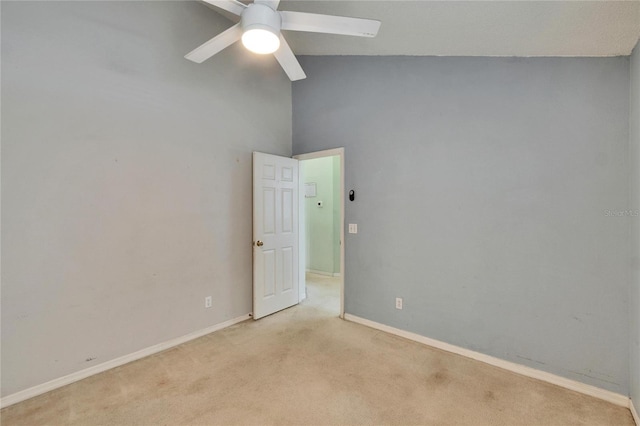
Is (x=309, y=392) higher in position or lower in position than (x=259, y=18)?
lower

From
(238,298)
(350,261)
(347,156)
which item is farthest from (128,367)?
(347,156)

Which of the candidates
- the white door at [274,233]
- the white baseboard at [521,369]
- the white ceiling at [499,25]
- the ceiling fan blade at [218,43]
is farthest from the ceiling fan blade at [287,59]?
the white baseboard at [521,369]

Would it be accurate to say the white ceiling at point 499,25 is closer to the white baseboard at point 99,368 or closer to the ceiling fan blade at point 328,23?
the ceiling fan blade at point 328,23

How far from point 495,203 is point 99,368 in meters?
3.48

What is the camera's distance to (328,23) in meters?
1.70

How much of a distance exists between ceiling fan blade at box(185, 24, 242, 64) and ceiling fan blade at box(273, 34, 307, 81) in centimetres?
27

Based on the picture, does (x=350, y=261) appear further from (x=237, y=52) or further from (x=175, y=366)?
(x=237, y=52)

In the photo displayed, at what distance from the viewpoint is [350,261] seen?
10.9 ft

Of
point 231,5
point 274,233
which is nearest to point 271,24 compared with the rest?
point 231,5

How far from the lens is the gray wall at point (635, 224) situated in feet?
5.90

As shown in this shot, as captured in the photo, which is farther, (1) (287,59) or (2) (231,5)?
(1) (287,59)

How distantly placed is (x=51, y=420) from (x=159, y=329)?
91cm

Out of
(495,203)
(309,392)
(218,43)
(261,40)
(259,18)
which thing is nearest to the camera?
(259,18)

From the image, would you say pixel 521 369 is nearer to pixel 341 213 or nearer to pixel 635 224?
pixel 635 224
